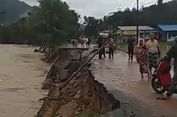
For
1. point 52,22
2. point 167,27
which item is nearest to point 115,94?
point 52,22

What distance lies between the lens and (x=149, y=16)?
300ft

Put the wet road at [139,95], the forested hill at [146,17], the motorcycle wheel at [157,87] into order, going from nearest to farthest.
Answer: the wet road at [139,95] → the motorcycle wheel at [157,87] → the forested hill at [146,17]

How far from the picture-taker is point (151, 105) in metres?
11.0

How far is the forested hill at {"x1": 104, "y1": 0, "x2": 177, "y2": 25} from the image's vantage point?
81.1 m

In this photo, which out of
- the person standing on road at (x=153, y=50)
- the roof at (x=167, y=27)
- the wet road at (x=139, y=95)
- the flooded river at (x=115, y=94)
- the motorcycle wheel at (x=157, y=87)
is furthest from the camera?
the roof at (x=167, y=27)

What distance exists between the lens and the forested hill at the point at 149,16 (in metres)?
81.1

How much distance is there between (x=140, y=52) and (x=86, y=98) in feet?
10.3

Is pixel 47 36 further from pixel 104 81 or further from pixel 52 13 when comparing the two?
pixel 104 81

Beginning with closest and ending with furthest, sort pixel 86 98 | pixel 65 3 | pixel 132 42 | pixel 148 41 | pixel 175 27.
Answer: pixel 86 98 → pixel 148 41 → pixel 132 42 → pixel 65 3 → pixel 175 27

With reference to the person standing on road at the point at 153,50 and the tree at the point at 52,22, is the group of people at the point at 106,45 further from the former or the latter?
the tree at the point at 52,22

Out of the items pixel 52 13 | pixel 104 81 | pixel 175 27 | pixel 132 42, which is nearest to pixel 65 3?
pixel 52 13

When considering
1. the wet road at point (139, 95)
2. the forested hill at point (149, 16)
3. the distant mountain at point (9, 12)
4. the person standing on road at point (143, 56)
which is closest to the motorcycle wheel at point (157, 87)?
the wet road at point (139, 95)

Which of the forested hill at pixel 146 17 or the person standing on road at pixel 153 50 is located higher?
the forested hill at pixel 146 17

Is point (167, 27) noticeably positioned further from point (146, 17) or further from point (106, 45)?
point (106, 45)
